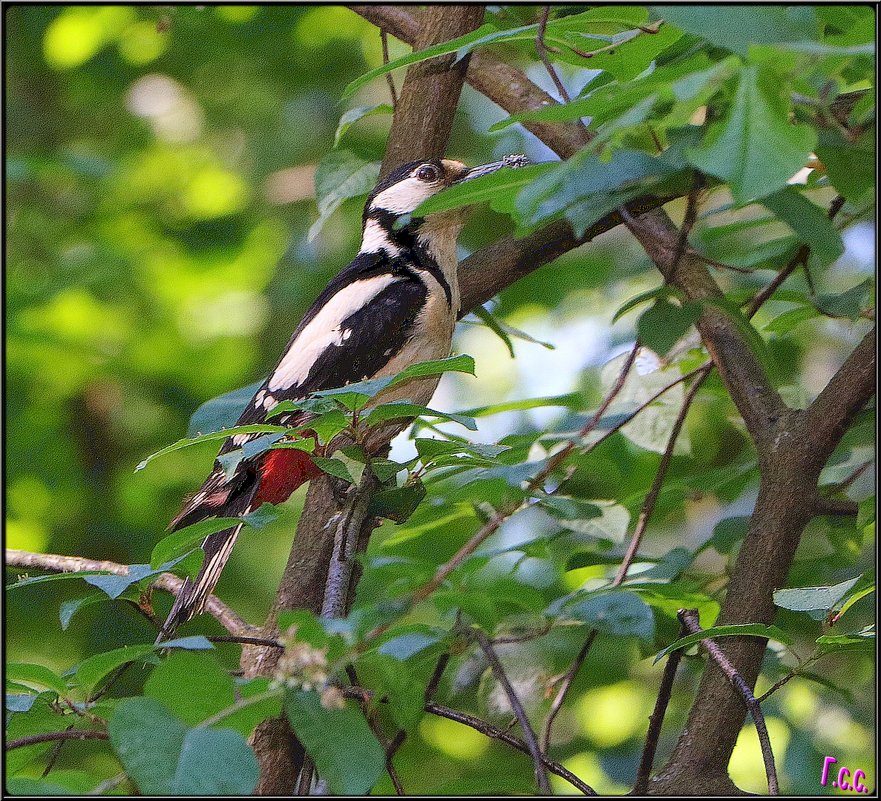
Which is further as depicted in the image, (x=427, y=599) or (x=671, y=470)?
(x=671, y=470)

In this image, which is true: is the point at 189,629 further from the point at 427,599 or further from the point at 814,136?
the point at 814,136

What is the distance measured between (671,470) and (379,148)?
1347 mm

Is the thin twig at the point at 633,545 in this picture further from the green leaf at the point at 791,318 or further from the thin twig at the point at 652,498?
the green leaf at the point at 791,318

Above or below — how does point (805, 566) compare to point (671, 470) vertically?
below

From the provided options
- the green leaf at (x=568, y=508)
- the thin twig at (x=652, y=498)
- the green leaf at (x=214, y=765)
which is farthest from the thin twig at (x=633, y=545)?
the green leaf at (x=214, y=765)

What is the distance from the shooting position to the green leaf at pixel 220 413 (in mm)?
2518

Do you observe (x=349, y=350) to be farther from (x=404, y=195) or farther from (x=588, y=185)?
(x=588, y=185)

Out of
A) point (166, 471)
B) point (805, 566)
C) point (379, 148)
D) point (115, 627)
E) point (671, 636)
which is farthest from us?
point (166, 471)

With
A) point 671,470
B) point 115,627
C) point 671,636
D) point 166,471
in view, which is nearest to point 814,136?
point 671,636

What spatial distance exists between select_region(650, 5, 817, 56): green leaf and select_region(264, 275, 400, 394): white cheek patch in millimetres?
1557

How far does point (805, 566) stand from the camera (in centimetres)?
257

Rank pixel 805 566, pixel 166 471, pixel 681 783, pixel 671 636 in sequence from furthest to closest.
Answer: pixel 166 471 < pixel 805 566 < pixel 671 636 < pixel 681 783

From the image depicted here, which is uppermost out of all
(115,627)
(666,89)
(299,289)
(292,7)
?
(292,7)

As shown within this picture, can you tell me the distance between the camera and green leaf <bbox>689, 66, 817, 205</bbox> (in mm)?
1004
